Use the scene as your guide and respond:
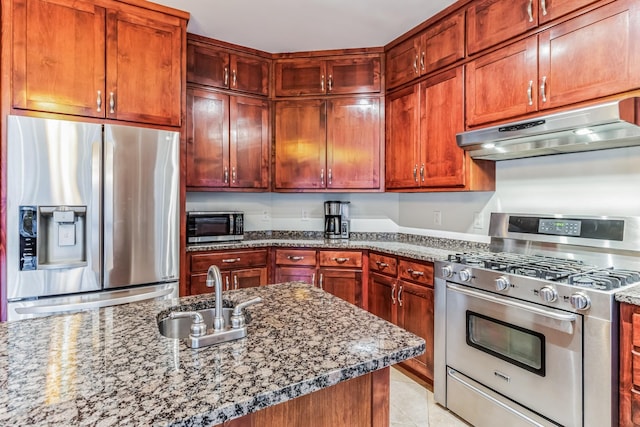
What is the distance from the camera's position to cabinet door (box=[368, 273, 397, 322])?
8.84 ft

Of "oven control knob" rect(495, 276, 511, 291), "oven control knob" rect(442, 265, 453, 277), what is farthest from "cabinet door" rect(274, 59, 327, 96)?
"oven control knob" rect(495, 276, 511, 291)

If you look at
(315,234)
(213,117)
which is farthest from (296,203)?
(213,117)

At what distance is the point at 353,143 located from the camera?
3223mm

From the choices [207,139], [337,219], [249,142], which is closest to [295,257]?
[337,219]

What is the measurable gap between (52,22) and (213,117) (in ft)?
3.85

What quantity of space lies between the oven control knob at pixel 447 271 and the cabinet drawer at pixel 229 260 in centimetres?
149

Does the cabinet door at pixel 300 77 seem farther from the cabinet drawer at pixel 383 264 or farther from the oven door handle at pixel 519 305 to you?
the oven door handle at pixel 519 305

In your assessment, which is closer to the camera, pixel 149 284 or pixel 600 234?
pixel 600 234

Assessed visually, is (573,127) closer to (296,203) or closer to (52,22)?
(296,203)

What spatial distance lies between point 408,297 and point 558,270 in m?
1.02

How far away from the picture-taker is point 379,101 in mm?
3172

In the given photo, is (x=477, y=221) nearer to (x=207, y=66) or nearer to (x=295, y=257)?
(x=295, y=257)

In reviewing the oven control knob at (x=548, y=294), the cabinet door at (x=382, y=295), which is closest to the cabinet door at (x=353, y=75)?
the cabinet door at (x=382, y=295)

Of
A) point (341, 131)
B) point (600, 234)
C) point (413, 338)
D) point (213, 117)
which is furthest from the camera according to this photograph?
point (341, 131)
